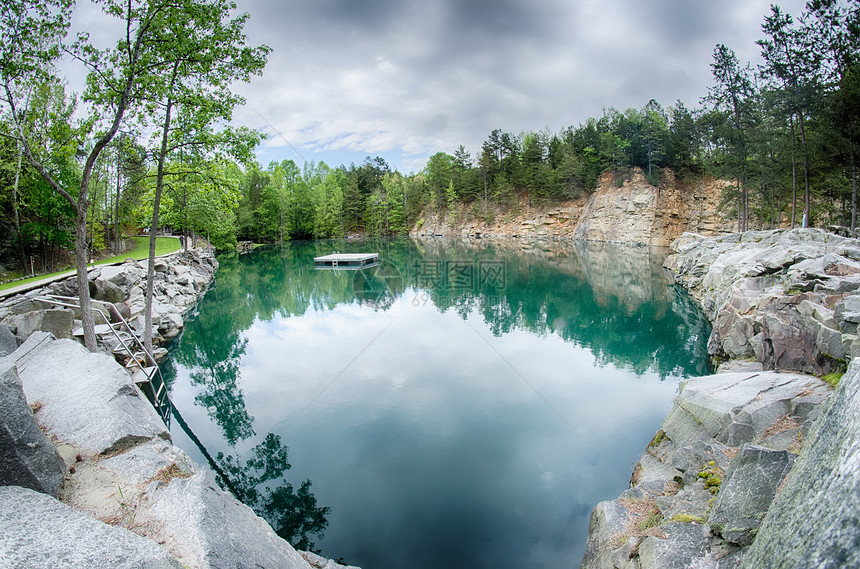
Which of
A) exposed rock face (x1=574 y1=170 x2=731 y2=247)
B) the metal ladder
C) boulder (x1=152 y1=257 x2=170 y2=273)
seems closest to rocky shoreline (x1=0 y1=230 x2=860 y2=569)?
the metal ladder

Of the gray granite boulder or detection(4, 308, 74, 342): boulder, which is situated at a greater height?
detection(4, 308, 74, 342): boulder

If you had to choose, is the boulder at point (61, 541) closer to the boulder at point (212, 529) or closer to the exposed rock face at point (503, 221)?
the boulder at point (212, 529)

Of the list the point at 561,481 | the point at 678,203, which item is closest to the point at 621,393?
the point at 561,481

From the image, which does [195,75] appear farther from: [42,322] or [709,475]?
[709,475]

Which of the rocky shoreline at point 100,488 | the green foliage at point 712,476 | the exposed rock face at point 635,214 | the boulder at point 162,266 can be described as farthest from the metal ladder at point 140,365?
the exposed rock face at point 635,214

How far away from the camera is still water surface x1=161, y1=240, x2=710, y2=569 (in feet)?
24.8

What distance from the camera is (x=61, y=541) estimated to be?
3158 mm

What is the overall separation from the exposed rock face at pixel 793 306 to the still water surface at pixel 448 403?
1983mm

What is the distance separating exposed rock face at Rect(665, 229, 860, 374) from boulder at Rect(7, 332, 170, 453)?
11.6 m

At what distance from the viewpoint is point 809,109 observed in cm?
2414

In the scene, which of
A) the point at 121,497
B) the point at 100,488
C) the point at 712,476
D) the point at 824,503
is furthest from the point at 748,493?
the point at 100,488

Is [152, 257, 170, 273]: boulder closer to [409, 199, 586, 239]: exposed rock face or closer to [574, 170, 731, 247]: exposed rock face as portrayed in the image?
[574, 170, 731, 247]: exposed rock face

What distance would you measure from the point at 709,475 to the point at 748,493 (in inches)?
80.8

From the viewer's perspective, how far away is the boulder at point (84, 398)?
5691mm
